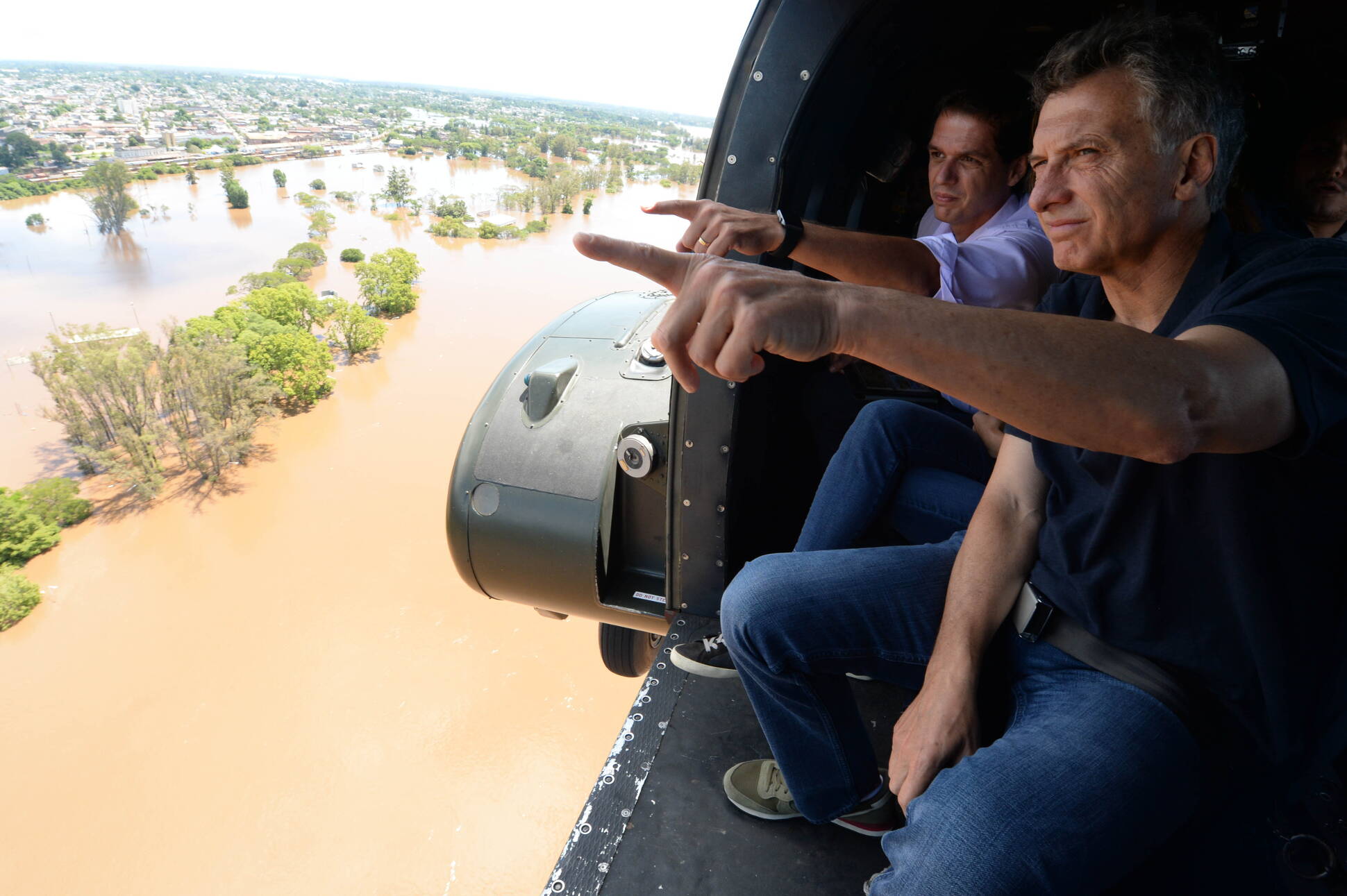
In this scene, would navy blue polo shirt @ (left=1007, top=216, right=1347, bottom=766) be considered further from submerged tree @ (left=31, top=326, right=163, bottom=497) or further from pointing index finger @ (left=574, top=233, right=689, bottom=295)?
submerged tree @ (left=31, top=326, right=163, bottom=497)

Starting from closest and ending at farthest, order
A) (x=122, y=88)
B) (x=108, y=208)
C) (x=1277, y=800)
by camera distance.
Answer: (x=1277, y=800) → (x=108, y=208) → (x=122, y=88)

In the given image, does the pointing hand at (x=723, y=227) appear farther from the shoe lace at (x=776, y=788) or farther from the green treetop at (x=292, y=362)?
the green treetop at (x=292, y=362)

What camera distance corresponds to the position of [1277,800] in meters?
1.30

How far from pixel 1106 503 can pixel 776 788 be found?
3.09ft

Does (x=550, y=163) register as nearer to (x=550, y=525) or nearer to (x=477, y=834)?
(x=477, y=834)

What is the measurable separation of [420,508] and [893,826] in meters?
27.2

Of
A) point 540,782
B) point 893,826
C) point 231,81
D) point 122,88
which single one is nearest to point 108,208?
point 540,782

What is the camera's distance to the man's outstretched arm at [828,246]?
1738 millimetres

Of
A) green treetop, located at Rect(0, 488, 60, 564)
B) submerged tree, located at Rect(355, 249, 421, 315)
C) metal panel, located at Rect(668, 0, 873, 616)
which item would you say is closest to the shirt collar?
metal panel, located at Rect(668, 0, 873, 616)

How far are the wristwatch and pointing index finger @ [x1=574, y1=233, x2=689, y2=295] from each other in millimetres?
459

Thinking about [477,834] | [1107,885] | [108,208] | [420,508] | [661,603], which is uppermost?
[1107,885]

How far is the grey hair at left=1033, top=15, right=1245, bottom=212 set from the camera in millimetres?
1207

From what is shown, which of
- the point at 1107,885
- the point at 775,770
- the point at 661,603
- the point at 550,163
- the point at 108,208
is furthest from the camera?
the point at 550,163

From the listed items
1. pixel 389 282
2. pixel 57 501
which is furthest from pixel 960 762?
pixel 389 282
